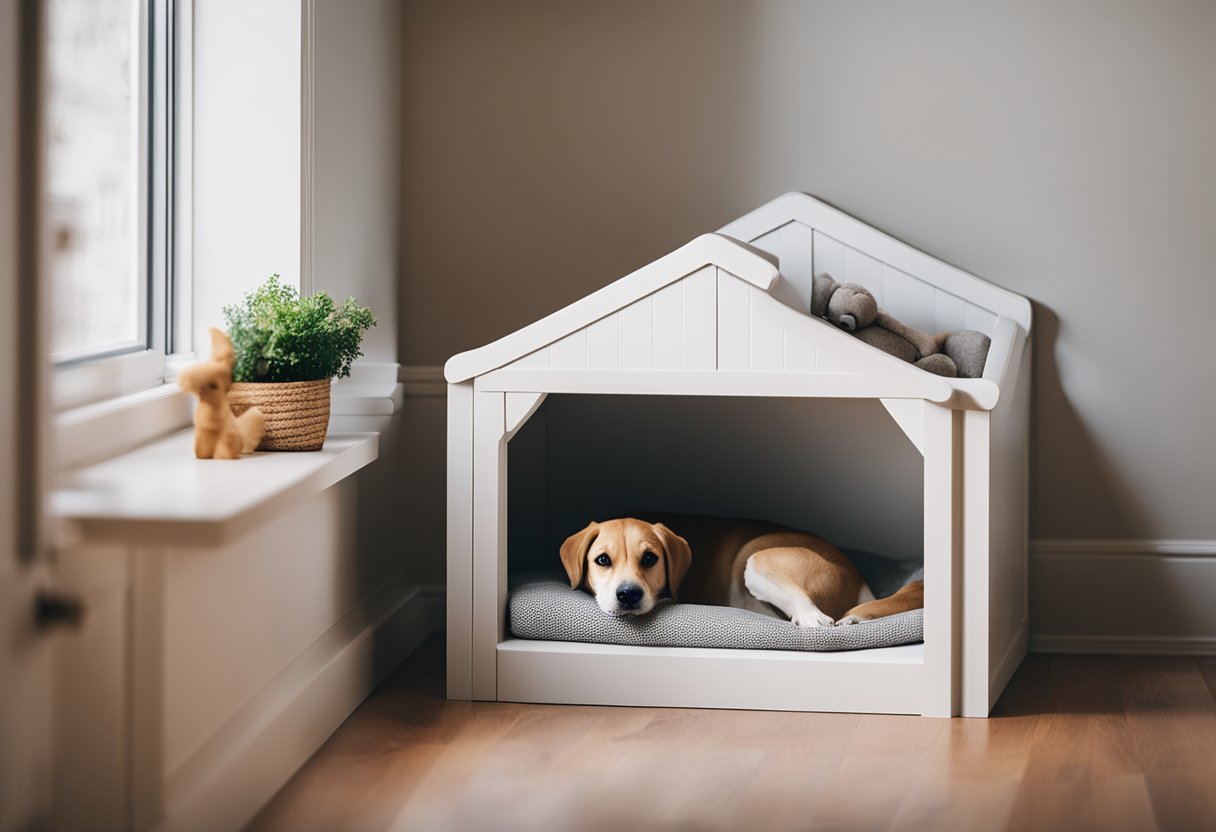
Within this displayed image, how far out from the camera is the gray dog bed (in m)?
2.47

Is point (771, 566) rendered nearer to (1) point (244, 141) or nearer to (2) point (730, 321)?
(2) point (730, 321)

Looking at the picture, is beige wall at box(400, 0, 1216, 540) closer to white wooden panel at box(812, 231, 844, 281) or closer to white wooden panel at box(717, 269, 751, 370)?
white wooden panel at box(812, 231, 844, 281)

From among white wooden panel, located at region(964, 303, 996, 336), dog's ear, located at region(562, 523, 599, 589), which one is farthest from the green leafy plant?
white wooden panel, located at region(964, 303, 996, 336)

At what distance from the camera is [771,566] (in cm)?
262

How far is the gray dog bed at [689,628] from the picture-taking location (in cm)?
247

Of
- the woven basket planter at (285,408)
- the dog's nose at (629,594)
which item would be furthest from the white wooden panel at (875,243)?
the woven basket planter at (285,408)

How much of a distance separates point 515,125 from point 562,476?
0.84 metres

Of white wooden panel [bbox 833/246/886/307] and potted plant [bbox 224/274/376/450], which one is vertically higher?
white wooden panel [bbox 833/246/886/307]

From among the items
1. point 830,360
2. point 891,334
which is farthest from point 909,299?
point 830,360

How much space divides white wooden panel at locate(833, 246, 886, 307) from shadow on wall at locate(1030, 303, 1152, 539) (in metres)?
0.37

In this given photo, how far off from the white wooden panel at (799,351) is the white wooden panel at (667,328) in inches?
7.8

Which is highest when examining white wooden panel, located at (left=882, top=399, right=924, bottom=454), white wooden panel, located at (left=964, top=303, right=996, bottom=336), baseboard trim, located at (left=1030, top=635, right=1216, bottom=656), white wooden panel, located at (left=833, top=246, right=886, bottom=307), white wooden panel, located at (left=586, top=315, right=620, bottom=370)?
white wooden panel, located at (left=833, top=246, right=886, bottom=307)

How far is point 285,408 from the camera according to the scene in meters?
2.21

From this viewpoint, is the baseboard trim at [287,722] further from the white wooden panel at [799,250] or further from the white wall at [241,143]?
the white wooden panel at [799,250]
